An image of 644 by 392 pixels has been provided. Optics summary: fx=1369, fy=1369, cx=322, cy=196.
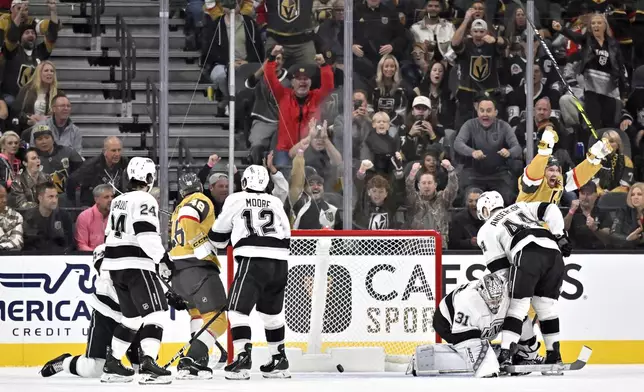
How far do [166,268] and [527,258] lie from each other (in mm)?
2281

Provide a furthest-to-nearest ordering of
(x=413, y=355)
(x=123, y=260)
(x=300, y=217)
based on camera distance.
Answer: (x=300, y=217) < (x=413, y=355) < (x=123, y=260)

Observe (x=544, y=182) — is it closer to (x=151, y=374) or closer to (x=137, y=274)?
(x=137, y=274)

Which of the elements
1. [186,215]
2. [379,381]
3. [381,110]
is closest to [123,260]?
[186,215]

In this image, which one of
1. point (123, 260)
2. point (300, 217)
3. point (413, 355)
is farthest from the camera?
point (300, 217)

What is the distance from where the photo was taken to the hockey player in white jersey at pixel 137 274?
784 centimetres

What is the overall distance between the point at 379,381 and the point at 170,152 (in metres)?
2.86

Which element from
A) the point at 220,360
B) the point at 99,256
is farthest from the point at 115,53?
the point at 220,360

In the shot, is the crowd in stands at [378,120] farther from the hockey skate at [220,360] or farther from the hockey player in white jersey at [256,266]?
the hockey player in white jersey at [256,266]

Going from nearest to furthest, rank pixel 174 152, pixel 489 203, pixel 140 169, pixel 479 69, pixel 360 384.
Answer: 1. pixel 360 384
2. pixel 140 169
3. pixel 489 203
4. pixel 174 152
5. pixel 479 69

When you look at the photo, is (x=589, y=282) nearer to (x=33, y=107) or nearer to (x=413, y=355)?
(x=413, y=355)

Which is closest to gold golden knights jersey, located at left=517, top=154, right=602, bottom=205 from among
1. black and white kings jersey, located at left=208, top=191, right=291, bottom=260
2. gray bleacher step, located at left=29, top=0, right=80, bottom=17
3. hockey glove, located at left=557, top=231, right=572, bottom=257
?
hockey glove, located at left=557, top=231, right=572, bottom=257

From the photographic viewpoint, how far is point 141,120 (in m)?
10.2

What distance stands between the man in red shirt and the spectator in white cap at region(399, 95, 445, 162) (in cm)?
67

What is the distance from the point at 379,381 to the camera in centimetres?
803
